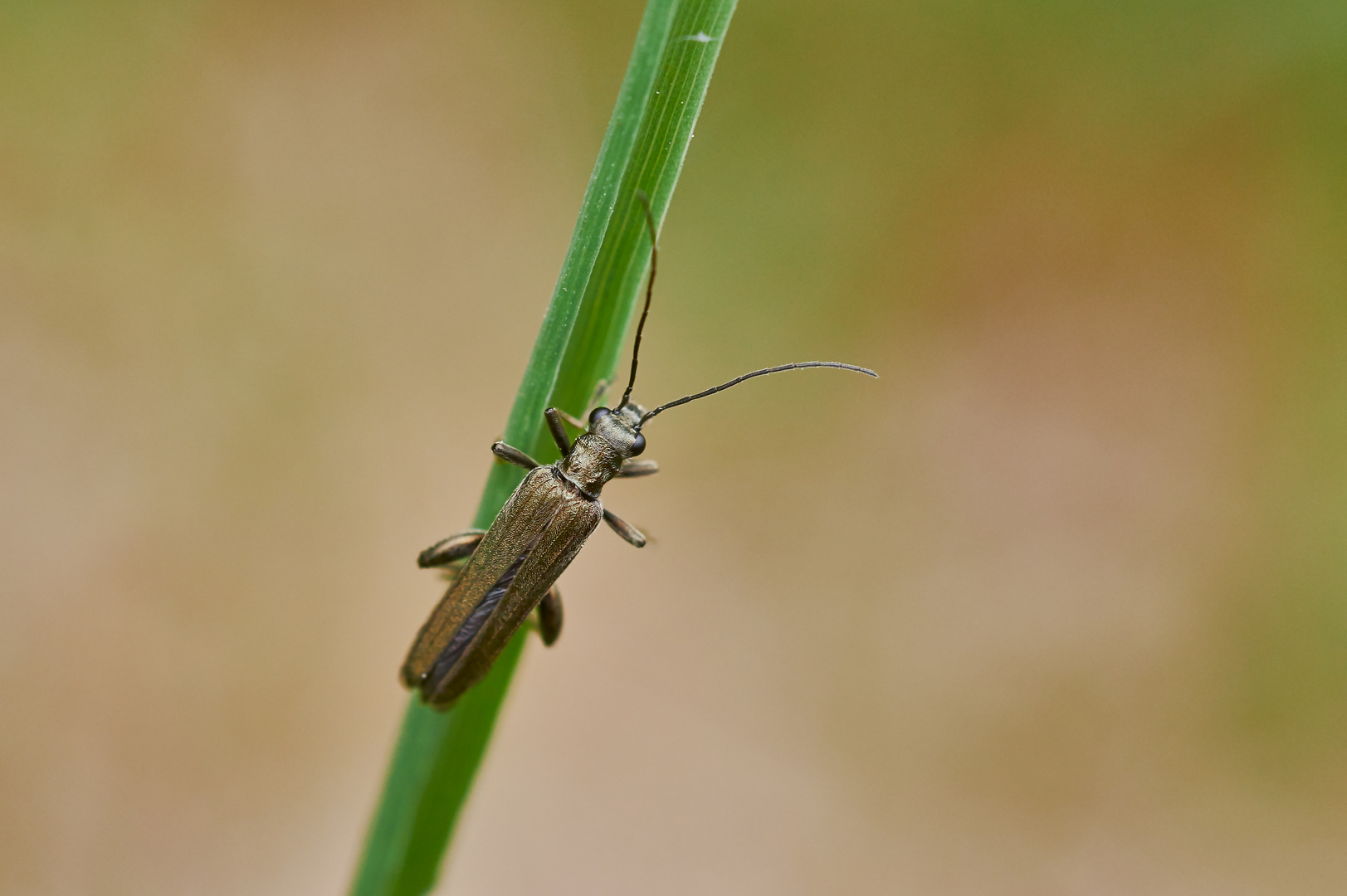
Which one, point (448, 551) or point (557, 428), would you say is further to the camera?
point (448, 551)

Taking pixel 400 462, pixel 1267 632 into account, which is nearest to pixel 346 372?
pixel 400 462

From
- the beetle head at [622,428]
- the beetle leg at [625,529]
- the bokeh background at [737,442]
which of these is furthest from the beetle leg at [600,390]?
the bokeh background at [737,442]

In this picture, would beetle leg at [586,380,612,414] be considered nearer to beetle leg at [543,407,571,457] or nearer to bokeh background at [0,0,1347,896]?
beetle leg at [543,407,571,457]

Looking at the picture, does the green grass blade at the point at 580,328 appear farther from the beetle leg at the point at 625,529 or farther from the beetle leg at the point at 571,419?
the beetle leg at the point at 625,529

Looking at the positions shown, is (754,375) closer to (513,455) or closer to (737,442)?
(513,455)

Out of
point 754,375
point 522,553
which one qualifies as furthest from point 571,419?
point 522,553

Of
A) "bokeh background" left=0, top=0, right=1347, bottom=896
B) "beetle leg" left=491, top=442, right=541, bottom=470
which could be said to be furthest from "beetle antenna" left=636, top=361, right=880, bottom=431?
"bokeh background" left=0, top=0, right=1347, bottom=896
